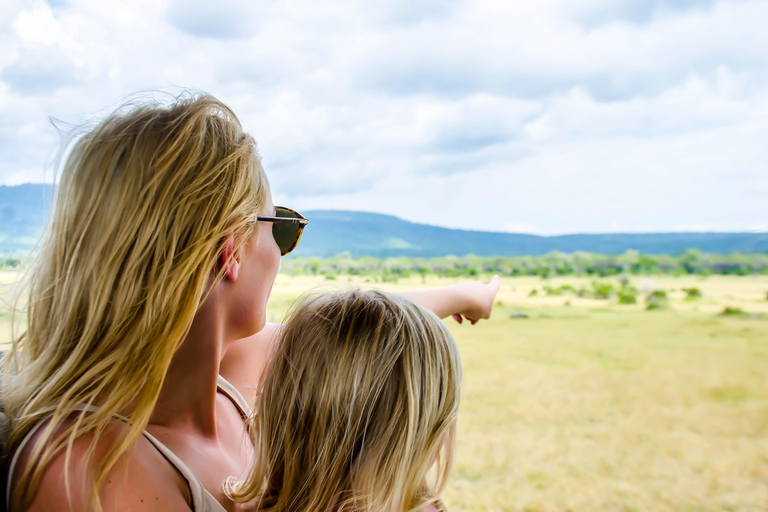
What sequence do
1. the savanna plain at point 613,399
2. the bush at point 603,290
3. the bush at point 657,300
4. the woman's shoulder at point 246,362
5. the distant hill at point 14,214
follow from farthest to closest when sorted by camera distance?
the bush at point 603,290 → the bush at point 657,300 → the savanna plain at point 613,399 → the distant hill at point 14,214 → the woman's shoulder at point 246,362

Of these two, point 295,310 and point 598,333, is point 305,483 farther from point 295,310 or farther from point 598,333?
point 598,333

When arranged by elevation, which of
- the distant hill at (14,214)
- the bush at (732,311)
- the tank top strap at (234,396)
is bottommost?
the bush at (732,311)

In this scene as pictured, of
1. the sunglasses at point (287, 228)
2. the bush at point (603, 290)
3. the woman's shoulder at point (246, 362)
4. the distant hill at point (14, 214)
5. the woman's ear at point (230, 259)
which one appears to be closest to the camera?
the woman's ear at point (230, 259)

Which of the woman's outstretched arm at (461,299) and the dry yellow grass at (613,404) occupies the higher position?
the woman's outstretched arm at (461,299)

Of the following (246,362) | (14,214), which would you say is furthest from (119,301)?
(14,214)

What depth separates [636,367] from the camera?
11.7 feet

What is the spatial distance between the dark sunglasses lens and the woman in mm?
111

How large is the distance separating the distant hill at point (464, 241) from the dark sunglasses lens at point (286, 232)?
1771mm

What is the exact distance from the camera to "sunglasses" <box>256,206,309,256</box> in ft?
2.39

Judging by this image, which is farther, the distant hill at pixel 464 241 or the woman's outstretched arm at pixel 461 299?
the distant hill at pixel 464 241

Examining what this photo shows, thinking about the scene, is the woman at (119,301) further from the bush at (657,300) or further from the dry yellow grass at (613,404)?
the bush at (657,300)

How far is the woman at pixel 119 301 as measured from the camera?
0.50 meters

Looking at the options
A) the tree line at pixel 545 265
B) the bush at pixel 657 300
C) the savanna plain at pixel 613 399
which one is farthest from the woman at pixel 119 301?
the bush at pixel 657 300

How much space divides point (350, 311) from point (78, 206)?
376mm
